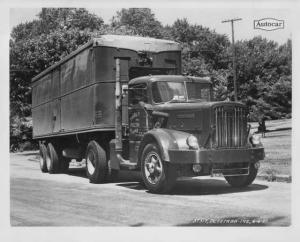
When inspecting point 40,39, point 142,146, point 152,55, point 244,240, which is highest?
point 40,39

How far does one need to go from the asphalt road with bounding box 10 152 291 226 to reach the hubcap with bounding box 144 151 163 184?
351mm

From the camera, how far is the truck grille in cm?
1116

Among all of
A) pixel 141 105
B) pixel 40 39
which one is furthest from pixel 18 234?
pixel 40 39

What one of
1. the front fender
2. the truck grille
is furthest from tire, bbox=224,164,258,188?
the front fender

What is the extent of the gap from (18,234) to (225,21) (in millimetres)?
6299

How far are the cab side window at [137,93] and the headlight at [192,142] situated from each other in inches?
72.4

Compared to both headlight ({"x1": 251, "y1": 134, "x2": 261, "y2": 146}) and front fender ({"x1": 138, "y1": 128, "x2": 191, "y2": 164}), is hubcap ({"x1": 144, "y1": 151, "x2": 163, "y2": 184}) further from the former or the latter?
headlight ({"x1": 251, "y1": 134, "x2": 261, "y2": 146})

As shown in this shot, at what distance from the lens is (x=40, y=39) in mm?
25156

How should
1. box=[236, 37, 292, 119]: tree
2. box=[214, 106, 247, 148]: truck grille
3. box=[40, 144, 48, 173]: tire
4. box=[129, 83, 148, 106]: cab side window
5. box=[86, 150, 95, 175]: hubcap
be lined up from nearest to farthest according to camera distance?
box=[214, 106, 247, 148]: truck grille, box=[129, 83, 148, 106]: cab side window, box=[86, 150, 95, 175]: hubcap, box=[40, 144, 48, 173]: tire, box=[236, 37, 292, 119]: tree

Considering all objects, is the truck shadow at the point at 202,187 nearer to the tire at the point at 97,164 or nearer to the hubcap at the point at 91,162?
the tire at the point at 97,164

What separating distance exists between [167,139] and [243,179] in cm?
213

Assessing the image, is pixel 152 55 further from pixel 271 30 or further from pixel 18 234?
pixel 18 234

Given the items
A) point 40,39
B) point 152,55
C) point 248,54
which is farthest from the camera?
point 248,54

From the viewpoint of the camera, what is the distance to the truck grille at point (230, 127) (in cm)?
1116
